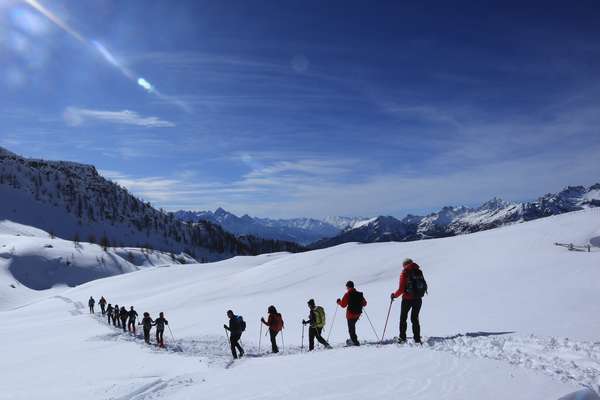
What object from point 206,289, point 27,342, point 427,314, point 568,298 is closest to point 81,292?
point 206,289

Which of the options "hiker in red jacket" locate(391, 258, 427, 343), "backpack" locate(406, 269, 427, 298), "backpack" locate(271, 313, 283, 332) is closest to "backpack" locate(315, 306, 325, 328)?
"backpack" locate(271, 313, 283, 332)

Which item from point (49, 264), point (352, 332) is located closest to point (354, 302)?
point (352, 332)

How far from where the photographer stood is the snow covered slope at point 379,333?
29.2 feet

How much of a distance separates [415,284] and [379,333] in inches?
290

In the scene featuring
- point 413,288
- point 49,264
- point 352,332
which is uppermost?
point 49,264

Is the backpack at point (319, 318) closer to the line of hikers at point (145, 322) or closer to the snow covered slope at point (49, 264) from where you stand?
the line of hikers at point (145, 322)

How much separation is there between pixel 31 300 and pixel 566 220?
97.9 metres

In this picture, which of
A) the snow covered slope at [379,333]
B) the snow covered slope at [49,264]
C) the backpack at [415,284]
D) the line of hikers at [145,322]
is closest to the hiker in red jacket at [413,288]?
the backpack at [415,284]

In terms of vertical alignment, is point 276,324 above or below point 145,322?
above

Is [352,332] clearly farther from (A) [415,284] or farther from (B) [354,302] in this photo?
(A) [415,284]

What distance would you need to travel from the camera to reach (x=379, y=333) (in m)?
19.6

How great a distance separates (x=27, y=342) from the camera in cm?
2775

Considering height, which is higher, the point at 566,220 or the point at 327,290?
the point at 566,220

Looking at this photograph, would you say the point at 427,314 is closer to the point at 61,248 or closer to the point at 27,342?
the point at 27,342
